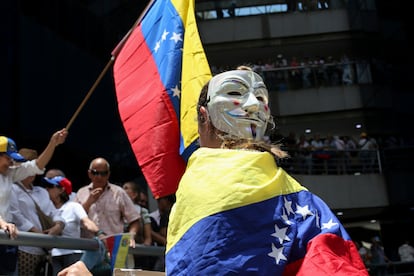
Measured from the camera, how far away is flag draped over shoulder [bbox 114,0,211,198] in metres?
4.25

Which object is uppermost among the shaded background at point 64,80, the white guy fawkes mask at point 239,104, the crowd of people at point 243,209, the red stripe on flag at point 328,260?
the shaded background at point 64,80

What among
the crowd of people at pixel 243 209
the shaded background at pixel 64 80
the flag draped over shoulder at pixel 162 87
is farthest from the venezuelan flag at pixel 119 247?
the shaded background at pixel 64 80

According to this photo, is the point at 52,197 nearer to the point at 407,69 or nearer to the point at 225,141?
the point at 225,141

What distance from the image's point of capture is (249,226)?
1880 mm

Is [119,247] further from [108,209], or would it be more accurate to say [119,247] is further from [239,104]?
[239,104]

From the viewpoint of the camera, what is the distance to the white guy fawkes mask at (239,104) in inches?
87.7

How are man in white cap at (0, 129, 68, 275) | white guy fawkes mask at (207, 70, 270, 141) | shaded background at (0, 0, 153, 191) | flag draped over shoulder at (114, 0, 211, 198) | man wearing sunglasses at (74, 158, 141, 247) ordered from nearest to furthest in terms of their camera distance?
white guy fawkes mask at (207, 70, 270, 141) < man in white cap at (0, 129, 68, 275) < flag draped over shoulder at (114, 0, 211, 198) < man wearing sunglasses at (74, 158, 141, 247) < shaded background at (0, 0, 153, 191)

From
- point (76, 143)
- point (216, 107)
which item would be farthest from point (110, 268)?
point (76, 143)

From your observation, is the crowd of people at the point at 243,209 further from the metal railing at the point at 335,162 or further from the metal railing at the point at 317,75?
the metal railing at the point at 317,75

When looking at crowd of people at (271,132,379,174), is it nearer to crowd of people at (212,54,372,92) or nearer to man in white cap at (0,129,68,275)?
crowd of people at (212,54,372,92)

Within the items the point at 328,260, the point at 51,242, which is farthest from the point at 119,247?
the point at 328,260

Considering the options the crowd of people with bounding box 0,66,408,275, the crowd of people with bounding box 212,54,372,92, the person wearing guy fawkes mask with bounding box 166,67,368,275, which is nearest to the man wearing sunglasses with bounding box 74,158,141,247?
the crowd of people with bounding box 0,66,408,275

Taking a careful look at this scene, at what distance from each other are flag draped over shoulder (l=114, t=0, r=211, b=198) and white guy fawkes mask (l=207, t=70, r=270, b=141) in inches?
66.9

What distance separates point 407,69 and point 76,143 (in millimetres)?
7754
